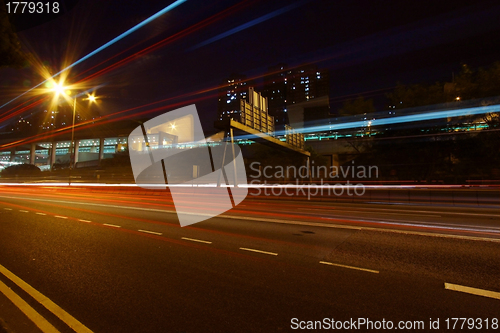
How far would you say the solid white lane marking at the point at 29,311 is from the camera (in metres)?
3.09

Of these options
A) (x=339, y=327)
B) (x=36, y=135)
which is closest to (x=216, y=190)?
(x=339, y=327)

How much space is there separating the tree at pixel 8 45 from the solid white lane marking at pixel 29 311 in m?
8.33

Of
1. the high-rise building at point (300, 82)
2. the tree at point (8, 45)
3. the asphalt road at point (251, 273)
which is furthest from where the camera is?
the high-rise building at point (300, 82)

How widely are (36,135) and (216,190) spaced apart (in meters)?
76.3

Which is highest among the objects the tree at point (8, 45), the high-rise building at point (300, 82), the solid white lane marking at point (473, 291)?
→ the high-rise building at point (300, 82)

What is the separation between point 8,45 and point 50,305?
368 inches

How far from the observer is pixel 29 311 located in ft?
11.4

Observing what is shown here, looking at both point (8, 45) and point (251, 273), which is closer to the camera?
point (251, 273)

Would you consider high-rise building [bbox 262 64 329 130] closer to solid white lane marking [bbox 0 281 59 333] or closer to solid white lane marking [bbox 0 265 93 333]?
solid white lane marking [bbox 0 265 93 333]

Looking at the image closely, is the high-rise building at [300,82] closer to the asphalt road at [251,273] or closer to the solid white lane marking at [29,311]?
the asphalt road at [251,273]

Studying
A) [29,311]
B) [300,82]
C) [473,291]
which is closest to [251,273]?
[29,311]

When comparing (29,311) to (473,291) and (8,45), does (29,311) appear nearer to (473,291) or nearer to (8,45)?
(473,291)

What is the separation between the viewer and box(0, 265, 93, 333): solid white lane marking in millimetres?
3131

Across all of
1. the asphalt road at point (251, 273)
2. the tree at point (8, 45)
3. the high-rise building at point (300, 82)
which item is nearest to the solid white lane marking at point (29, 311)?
the asphalt road at point (251, 273)
